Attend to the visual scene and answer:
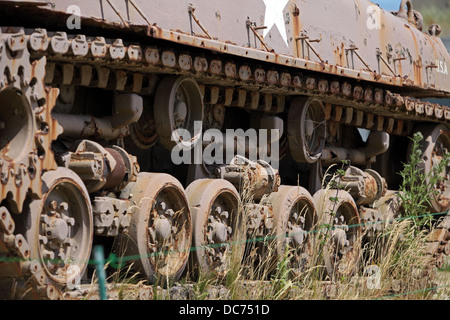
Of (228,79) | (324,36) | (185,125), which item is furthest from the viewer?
(324,36)

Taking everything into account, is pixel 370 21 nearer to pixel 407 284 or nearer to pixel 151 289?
pixel 407 284

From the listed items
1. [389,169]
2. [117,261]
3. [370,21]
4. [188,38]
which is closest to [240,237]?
[117,261]

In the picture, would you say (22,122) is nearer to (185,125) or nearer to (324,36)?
(185,125)

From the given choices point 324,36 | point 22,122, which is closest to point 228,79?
point 324,36

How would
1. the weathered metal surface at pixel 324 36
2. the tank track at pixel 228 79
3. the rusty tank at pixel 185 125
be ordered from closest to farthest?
1. the rusty tank at pixel 185 125
2. the tank track at pixel 228 79
3. the weathered metal surface at pixel 324 36

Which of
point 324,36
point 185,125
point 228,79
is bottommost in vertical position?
point 185,125

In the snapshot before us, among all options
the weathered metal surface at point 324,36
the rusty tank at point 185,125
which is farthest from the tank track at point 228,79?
the weathered metal surface at point 324,36

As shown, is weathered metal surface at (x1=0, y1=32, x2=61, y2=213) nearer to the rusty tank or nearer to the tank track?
the rusty tank

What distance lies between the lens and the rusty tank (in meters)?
5.72

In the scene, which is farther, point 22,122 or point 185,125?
point 185,125

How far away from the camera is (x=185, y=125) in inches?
309

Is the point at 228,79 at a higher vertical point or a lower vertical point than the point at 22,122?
higher

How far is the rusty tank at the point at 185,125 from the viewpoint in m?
5.72

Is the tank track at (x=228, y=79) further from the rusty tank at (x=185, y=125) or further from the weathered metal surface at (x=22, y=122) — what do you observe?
the weathered metal surface at (x=22, y=122)
